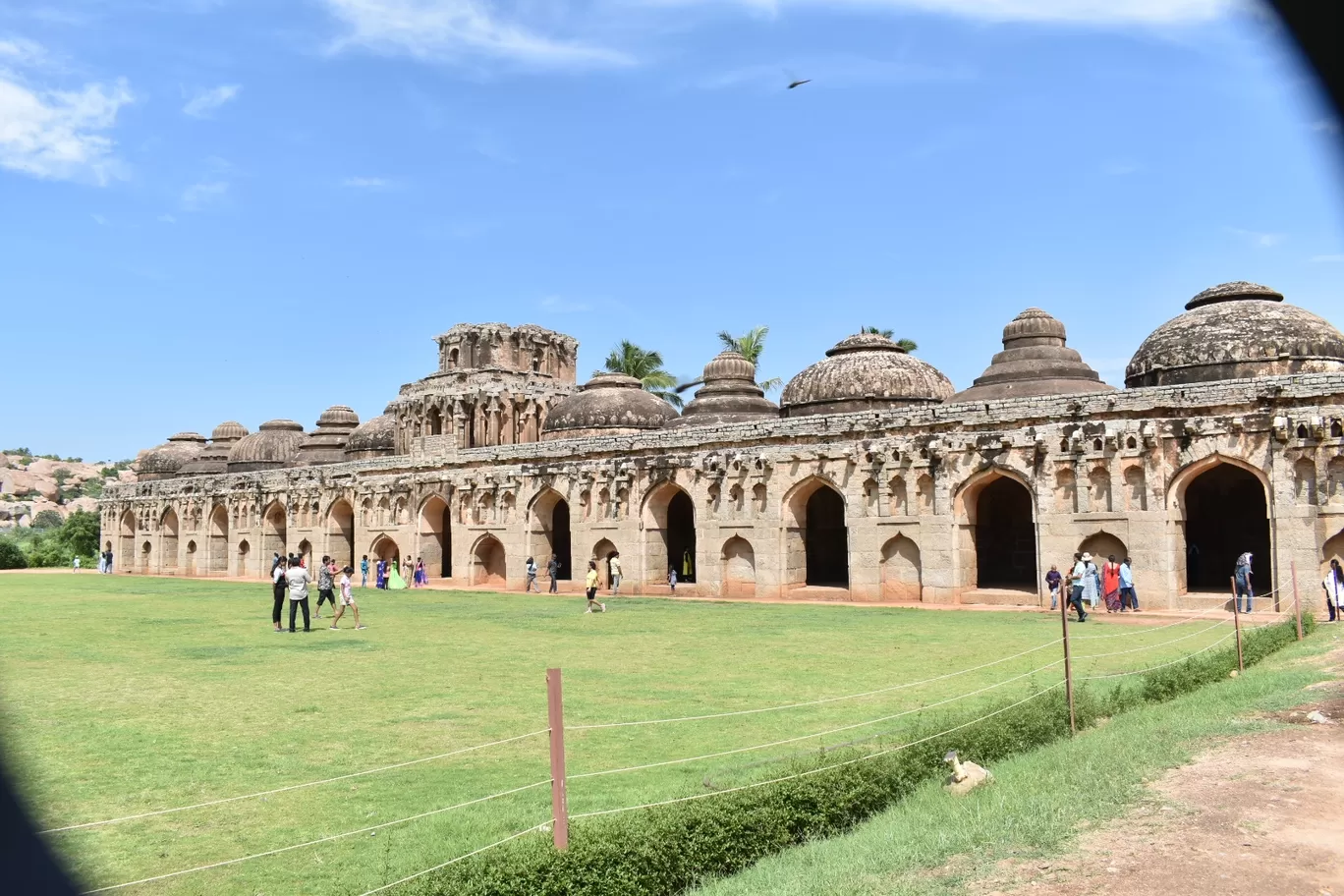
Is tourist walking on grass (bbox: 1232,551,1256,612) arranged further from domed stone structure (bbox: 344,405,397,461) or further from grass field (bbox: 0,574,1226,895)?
domed stone structure (bbox: 344,405,397,461)

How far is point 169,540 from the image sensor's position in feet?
167

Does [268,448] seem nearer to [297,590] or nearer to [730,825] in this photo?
[297,590]

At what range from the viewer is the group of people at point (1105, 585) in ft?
69.8

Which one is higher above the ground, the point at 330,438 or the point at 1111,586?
the point at 330,438

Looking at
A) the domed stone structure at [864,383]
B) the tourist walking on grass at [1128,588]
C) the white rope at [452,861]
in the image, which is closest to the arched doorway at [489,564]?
the domed stone structure at [864,383]

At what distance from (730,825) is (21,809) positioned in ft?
16.9

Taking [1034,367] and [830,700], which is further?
[1034,367]

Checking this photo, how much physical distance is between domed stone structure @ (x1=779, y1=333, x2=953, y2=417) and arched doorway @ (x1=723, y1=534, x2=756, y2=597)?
15.7ft

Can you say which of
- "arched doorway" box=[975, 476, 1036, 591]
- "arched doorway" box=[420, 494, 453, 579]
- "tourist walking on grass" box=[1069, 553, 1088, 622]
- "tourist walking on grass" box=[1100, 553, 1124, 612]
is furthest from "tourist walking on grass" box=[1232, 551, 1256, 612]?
"arched doorway" box=[420, 494, 453, 579]

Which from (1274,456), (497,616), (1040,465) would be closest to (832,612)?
(1040,465)

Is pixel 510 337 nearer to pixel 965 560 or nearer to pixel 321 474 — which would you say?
pixel 321 474

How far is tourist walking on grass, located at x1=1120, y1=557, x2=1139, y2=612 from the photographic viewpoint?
21281 millimetres

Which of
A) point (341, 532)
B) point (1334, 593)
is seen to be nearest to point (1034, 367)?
point (1334, 593)

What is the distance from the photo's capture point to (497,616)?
23391mm
